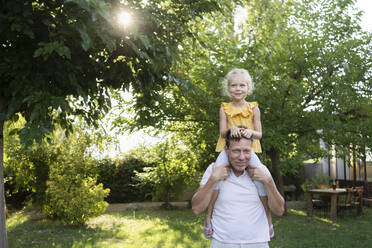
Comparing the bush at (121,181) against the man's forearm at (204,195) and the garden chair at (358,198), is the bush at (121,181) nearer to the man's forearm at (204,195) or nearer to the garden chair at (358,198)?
the garden chair at (358,198)

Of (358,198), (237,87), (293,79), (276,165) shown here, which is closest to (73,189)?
(276,165)

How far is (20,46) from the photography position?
436 centimetres

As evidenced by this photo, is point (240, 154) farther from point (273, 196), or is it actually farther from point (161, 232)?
point (161, 232)

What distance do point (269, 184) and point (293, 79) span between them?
24.1ft

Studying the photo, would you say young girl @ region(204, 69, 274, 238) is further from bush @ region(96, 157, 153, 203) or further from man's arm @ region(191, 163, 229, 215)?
bush @ region(96, 157, 153, 203)

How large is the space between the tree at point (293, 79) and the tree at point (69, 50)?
2480mm

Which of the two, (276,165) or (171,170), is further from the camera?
(171,170)

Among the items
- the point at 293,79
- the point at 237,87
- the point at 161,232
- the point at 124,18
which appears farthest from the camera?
the point at 293,79

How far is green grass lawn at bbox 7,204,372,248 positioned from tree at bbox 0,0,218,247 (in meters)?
2.49

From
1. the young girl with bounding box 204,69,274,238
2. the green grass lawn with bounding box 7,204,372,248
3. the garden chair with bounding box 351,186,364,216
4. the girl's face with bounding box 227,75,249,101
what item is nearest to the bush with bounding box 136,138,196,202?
the green grass lawn with bounding box 7,204,372,248

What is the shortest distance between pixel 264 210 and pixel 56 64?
3.01 m

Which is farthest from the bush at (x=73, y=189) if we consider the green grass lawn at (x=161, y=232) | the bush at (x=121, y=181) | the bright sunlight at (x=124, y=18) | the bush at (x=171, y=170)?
the bright sunlight at (x=124, y=18)

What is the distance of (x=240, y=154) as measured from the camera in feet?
7.38

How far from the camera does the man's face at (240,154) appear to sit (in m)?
2.25
